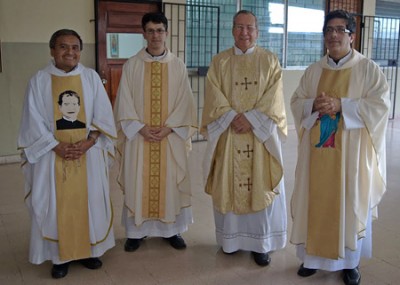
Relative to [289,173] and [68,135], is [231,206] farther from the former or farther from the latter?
[289,173]

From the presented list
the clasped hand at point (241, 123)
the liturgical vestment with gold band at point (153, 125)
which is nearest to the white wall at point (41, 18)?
the liturgical vestment with gold band at point (153, 125)

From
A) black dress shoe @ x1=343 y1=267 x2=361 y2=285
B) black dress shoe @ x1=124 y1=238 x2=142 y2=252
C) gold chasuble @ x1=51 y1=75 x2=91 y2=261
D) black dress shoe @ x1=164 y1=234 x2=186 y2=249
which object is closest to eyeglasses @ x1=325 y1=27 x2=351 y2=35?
black dress shoe @ x1=343 y1=267 x2=361 y2=285

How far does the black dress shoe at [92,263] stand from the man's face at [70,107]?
0.92 meters

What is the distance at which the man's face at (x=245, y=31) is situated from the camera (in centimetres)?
281

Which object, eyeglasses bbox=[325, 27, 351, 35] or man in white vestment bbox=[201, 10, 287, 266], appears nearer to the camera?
eyeglasses bbox=[325, 27, 351, 35]

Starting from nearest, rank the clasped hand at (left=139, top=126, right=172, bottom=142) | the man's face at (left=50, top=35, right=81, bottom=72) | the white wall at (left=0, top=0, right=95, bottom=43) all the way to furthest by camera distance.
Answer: the man's face at (left=50, top=35, right=81, bottom=72) → the clasped hand at (left=139, top=126, right=172, bottom=142) → the white wall at (left=0, top=0, right=95, bottom=43)

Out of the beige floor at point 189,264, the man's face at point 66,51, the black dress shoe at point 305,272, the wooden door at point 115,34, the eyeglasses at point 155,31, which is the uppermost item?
the wooden door at point 115,34

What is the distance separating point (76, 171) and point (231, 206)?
3.30 ft

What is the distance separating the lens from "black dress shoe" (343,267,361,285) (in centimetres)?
270

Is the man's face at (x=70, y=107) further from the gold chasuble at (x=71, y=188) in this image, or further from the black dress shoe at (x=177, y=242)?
the black dress shoe at (x=177, y=242)

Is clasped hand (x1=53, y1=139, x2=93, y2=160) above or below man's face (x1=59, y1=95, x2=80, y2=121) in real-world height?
below

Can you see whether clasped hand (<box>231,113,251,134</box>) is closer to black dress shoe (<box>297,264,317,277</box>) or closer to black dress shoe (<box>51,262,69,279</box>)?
black dress shoe (<box>297,264,317,277</box>)

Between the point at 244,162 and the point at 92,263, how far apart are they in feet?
3.85

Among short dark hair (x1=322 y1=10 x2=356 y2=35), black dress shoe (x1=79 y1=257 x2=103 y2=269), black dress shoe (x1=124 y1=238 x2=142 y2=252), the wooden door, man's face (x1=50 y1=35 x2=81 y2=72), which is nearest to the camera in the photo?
short dark hair (x1=322 y1=10 x2=356 y2=35)
